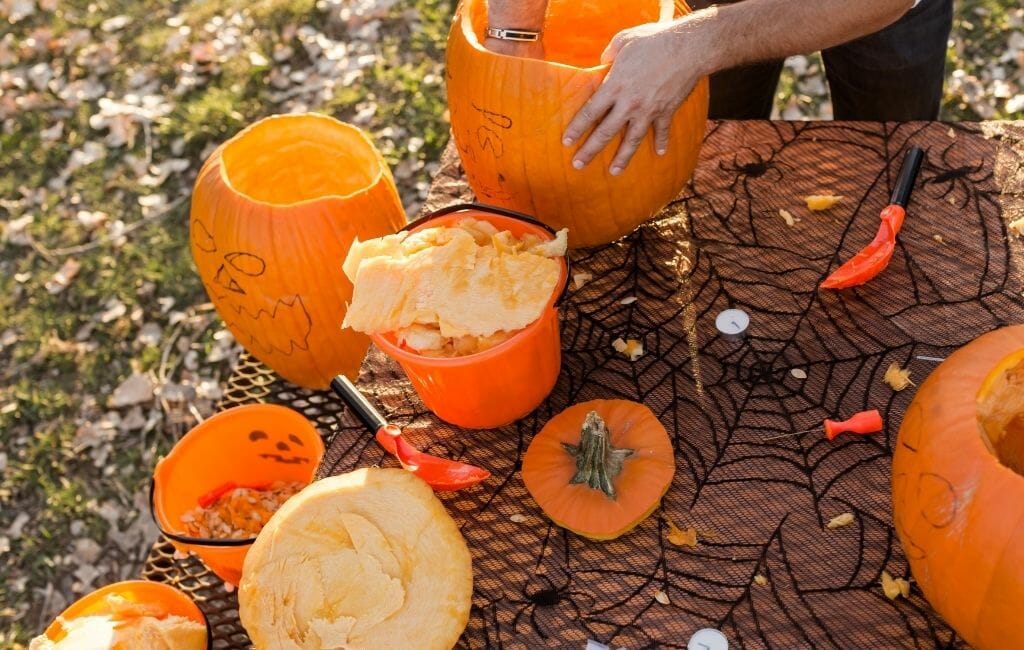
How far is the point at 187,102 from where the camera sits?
3916 mm

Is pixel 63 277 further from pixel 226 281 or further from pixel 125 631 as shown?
pixel 125 631

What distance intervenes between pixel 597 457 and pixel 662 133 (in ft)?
2.05

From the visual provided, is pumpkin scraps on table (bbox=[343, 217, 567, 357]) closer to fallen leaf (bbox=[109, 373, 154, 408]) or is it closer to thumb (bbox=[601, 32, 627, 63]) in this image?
A: thumb (bbox=[601, 32, 627, 63])

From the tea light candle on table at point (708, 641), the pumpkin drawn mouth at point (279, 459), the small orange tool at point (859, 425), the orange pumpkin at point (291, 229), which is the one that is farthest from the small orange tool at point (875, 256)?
the pumpkin drawn mouth at point (279, 459)

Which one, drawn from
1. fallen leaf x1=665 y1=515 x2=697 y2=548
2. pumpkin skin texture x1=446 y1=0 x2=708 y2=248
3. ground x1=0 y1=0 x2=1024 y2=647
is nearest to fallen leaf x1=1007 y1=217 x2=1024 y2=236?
pumpkin skin texture x1=446 y1=0 x2=708 y2=248

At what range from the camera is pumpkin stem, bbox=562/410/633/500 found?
135cm

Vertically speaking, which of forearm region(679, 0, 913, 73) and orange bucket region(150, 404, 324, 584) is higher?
forearm region(679, 0, 913, 73)

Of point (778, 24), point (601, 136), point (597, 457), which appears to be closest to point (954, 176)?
point (778, 24)

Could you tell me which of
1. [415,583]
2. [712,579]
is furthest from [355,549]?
[712,579]

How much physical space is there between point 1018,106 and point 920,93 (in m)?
1.32

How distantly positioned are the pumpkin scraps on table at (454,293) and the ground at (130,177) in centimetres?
178

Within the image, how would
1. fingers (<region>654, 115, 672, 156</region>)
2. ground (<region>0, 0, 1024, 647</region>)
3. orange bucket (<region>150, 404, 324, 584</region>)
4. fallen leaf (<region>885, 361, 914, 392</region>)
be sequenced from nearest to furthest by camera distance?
fallen leaf (<region>885, 361, 914, 392</region>)
fingers (<region>654, 115, 672, 156</region>)
orange bucket (<region>150, 404, 324, 584</region>)
ground (<region>0, 0, 1024, 647</region>)

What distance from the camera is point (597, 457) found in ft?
4.47

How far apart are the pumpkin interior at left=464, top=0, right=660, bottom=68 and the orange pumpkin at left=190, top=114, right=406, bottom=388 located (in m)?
0.46
